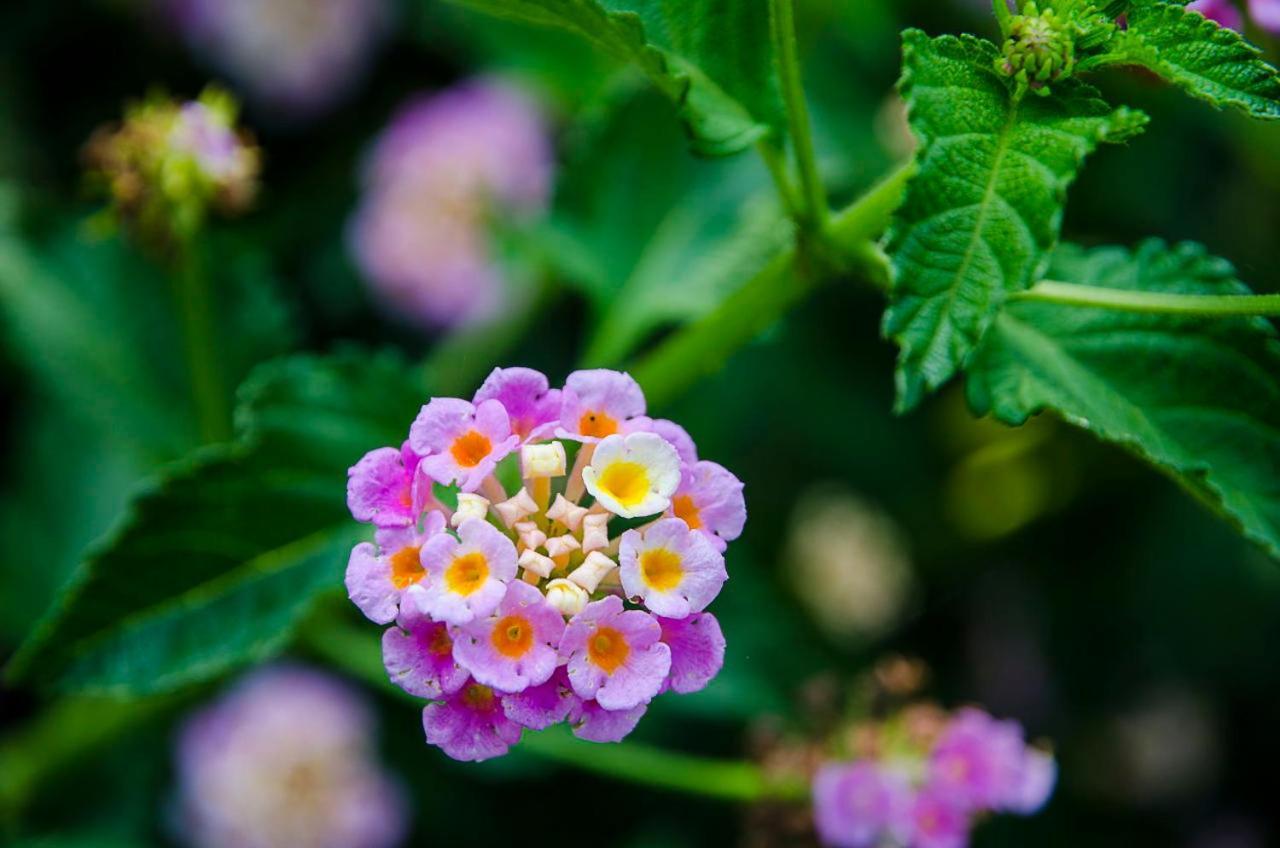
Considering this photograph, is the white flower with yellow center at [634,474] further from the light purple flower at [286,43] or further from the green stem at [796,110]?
the light purple flower at [286,43]

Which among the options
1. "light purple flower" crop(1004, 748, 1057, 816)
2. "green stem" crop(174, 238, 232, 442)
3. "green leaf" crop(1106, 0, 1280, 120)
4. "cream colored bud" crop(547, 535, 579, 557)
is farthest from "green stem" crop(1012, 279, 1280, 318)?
"green stem" crop(174, 238, 232, 442)

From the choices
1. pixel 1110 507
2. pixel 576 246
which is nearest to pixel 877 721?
pixel 576 246

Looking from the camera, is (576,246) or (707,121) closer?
(707,121)

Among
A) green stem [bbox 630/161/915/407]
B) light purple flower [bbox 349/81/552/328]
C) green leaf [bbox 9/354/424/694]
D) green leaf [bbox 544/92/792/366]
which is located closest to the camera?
green stem [bbox 630/161/915/407]

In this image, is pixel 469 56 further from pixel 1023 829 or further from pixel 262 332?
pixel 1023 829

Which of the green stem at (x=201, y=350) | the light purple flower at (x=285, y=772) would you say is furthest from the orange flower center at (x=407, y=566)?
the light purple flower at (x=285, y=772)

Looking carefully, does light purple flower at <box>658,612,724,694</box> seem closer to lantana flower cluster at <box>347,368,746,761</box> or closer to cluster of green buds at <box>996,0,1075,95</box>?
lantana flower cluster at <box>347,368,746,761</box>

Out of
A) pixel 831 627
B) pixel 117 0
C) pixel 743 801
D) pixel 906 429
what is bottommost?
pixel 831 627
